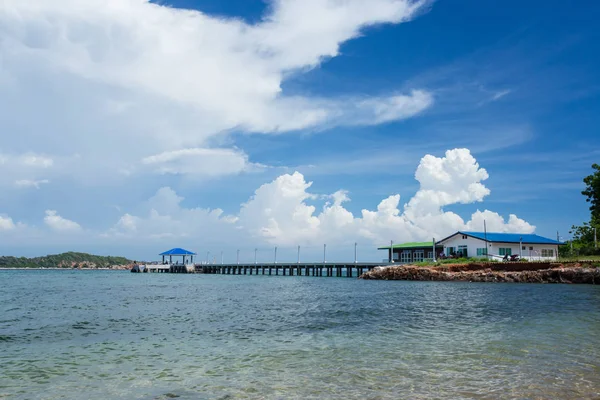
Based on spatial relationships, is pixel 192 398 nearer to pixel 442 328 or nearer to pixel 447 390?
pixel 447 390

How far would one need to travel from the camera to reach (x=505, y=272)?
54906mm

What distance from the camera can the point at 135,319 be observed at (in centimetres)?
2205

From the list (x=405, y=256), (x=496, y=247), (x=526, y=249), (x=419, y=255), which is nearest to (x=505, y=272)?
(x=496, y=247)

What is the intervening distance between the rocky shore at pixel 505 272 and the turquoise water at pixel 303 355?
30174 mm

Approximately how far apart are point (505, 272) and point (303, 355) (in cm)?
4903

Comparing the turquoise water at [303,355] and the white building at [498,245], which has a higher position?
the white building at [498,245]

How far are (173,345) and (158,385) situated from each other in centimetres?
510

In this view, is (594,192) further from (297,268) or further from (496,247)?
(297,268)

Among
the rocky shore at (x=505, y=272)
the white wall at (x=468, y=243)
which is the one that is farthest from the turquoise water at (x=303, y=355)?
the white wall at (x=468, y=243)

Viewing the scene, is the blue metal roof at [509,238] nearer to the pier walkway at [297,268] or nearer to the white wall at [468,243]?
the white wall at [468,243]

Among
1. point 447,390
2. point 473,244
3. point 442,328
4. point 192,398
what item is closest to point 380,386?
point 447,390

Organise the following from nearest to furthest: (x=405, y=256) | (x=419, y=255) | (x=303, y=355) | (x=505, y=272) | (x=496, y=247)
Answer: (x=303, y=355) → (x=505, y=272) → (x=496, y=247) → (x=419, y=255) → (x=405, y=256)

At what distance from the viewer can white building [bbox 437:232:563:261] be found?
6794 centimetres

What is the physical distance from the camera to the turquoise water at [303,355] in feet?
31.6
